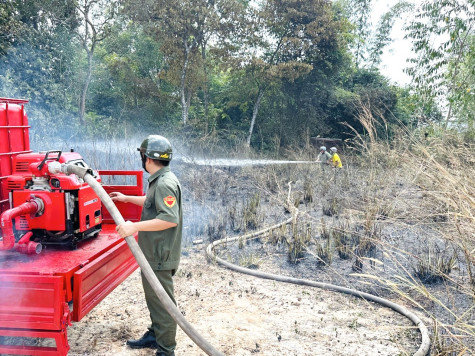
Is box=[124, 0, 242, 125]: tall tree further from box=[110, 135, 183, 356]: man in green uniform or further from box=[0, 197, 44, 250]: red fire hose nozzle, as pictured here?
box=[110, 135, 183, 356]: man in green uniform

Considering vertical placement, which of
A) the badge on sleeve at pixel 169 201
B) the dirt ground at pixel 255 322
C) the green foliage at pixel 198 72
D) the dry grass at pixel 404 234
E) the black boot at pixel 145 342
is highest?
the green foliage at pixel 198 72

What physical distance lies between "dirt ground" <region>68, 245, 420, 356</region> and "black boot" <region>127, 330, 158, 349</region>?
0.05m

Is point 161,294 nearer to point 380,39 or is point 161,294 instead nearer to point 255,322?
point 255,322

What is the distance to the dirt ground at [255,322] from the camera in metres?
3.11

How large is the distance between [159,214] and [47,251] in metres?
1.27

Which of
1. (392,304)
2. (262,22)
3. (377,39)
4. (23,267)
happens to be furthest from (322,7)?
(23,267)

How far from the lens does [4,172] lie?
12.1ft

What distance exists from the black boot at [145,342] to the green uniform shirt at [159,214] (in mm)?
735

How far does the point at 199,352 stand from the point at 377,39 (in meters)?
28.8

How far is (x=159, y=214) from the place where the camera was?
2562 millimetres

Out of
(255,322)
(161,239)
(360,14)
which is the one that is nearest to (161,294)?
(161,239)

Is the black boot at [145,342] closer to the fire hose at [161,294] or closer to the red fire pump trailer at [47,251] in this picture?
the red fire pump trailer at [47,251]

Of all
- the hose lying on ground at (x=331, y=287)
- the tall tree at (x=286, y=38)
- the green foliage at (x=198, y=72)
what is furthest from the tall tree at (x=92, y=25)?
the hose lying on ground at (x=331, y=287)

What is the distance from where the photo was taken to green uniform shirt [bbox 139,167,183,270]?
8.57ft
